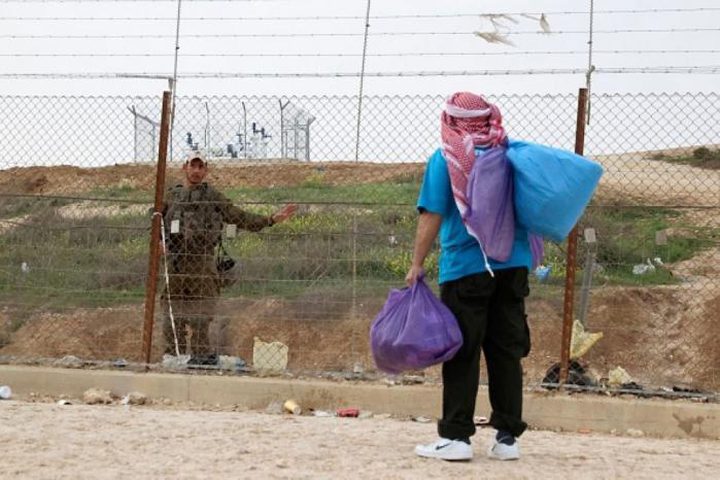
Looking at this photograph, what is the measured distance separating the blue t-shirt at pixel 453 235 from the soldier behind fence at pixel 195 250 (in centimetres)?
297

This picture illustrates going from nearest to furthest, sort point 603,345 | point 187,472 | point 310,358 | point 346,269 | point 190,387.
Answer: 1. point 187,472
2. point 190,387
3. point 346,269
4. point 310,358
5. point 603,345

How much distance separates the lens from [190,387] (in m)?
8.23

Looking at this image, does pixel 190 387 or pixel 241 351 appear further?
pixel 241 351

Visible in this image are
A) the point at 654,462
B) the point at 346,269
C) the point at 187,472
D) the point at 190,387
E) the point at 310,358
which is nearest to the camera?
the point at 187,472

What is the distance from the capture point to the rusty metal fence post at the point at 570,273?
773 cm

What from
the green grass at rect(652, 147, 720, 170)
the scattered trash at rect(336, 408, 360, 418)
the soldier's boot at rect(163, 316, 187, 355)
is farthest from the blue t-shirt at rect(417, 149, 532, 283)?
A: the green grass at rect(652, 147, 720, 170)

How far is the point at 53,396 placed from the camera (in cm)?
843

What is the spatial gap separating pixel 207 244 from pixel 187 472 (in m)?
3.33

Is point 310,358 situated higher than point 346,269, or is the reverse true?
point 346,269

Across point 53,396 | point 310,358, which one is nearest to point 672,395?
point 310,358

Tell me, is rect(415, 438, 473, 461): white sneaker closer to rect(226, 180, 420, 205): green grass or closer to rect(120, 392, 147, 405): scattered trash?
rect(120, 392, 147, 405): scattered trash

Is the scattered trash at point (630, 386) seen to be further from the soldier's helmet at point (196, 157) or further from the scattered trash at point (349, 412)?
the soldier's helmet at point (196, 157)

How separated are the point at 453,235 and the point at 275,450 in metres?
1.40

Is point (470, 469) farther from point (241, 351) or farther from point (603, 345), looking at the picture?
point (603, 345)
